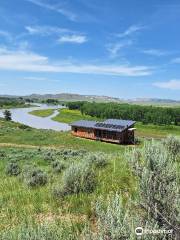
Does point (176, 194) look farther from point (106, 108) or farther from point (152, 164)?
point (106, 108)

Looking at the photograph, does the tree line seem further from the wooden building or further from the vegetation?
the vegetation

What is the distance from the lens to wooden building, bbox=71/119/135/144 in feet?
212

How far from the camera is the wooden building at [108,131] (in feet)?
212

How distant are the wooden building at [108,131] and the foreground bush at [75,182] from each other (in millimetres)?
54456

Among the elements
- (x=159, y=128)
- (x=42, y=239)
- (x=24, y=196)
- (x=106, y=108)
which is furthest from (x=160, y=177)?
(x=106, y=108)

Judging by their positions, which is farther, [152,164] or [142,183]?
[152,164]

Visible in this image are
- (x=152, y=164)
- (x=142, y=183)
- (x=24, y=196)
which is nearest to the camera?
(x=142, y=183)

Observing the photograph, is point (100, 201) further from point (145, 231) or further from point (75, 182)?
point (75, 182)

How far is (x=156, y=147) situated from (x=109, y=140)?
59040 millimetres

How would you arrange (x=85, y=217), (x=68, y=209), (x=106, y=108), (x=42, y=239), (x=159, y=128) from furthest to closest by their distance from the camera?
(x=106, y=108) → (x=159, y=128) → (x=68, y=209) → (x=85, y=217) → (x=42, y=239)

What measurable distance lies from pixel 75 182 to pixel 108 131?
57518mm

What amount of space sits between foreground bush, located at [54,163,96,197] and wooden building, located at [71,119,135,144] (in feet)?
179

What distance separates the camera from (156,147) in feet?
23.9

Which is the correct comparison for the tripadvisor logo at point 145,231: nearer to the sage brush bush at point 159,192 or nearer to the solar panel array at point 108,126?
the sage brush bush at point 159,192
